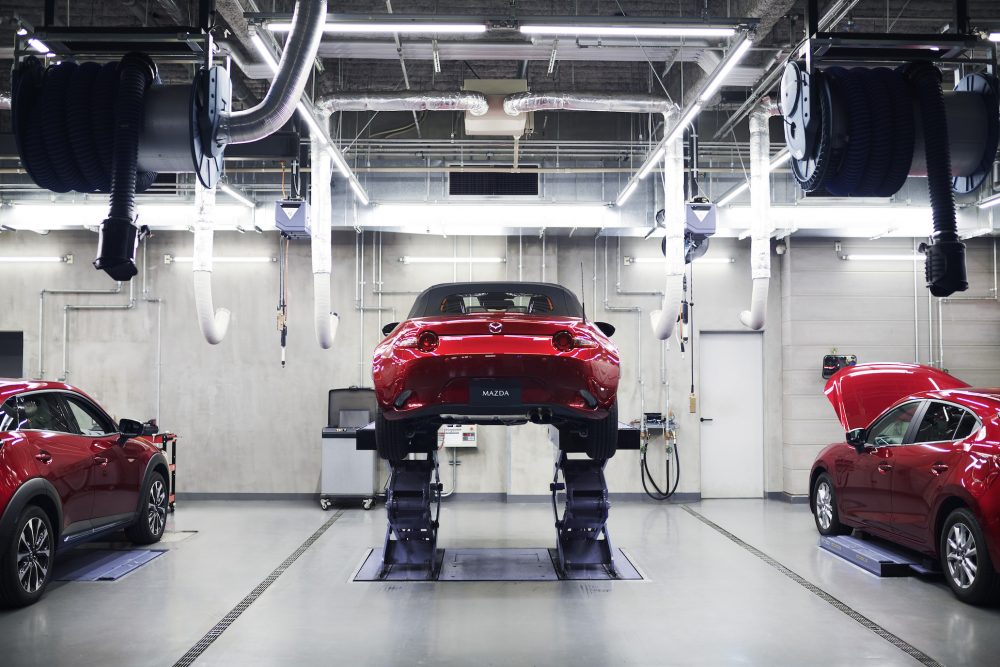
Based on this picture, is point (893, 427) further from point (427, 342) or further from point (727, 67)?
point (427, 342)

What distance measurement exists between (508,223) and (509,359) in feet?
15.5

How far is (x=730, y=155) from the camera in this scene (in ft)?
30.9

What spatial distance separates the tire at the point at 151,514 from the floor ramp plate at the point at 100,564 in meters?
0.16

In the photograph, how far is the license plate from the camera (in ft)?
13.6

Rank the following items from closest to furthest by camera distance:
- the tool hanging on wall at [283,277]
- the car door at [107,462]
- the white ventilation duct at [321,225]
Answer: the car door at [107,462], the white ventilation duct at [321,225], the tool hanging on wall at [283,277]

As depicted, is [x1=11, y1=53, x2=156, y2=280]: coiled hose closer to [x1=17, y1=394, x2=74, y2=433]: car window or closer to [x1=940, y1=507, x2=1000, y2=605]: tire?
[x1=17, y1=394, x2=74, y2=433]: car window

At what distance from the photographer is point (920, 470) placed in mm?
5344

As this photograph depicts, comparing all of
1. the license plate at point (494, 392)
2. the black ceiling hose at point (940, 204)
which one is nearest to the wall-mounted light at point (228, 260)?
the license plate at point (494, 392)

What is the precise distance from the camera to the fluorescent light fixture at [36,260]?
386 inches

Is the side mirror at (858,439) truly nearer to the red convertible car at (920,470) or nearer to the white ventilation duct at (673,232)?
the red convertible car at (920,470)

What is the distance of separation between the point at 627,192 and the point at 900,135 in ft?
17.5

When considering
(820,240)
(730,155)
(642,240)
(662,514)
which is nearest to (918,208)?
(820,240)

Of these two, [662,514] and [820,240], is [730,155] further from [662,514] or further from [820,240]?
[662,514]

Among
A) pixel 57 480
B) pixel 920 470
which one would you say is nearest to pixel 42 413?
pixel 57 480
